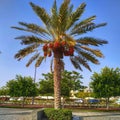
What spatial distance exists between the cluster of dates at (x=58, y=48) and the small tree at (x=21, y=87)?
23.6 m

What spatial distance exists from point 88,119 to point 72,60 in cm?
538

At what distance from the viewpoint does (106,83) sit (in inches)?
1555

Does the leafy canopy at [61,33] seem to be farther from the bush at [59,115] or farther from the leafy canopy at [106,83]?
the leafy canopy at [106,83]

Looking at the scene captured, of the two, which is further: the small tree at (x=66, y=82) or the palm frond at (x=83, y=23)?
the small tree at (x=66, y=82)

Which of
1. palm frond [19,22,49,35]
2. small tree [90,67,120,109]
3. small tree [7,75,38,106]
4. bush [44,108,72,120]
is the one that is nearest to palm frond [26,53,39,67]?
palm frond [19,22,49,35]

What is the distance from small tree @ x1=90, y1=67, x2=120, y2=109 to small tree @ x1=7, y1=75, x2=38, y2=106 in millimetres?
10705

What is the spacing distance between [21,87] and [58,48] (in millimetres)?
24631

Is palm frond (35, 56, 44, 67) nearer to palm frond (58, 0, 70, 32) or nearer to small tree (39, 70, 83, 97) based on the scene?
palm frond (58, 0, 70, 32)

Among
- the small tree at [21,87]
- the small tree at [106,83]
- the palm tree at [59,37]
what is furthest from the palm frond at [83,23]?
the small tree at [21,87]

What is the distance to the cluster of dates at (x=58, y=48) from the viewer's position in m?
21.4

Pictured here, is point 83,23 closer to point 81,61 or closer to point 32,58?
point 81,61

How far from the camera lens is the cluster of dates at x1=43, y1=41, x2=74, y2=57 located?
21438mm

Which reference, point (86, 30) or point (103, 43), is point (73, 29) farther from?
point (103, 43)

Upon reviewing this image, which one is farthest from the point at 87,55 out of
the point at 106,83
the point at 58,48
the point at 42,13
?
the point at 106,83
